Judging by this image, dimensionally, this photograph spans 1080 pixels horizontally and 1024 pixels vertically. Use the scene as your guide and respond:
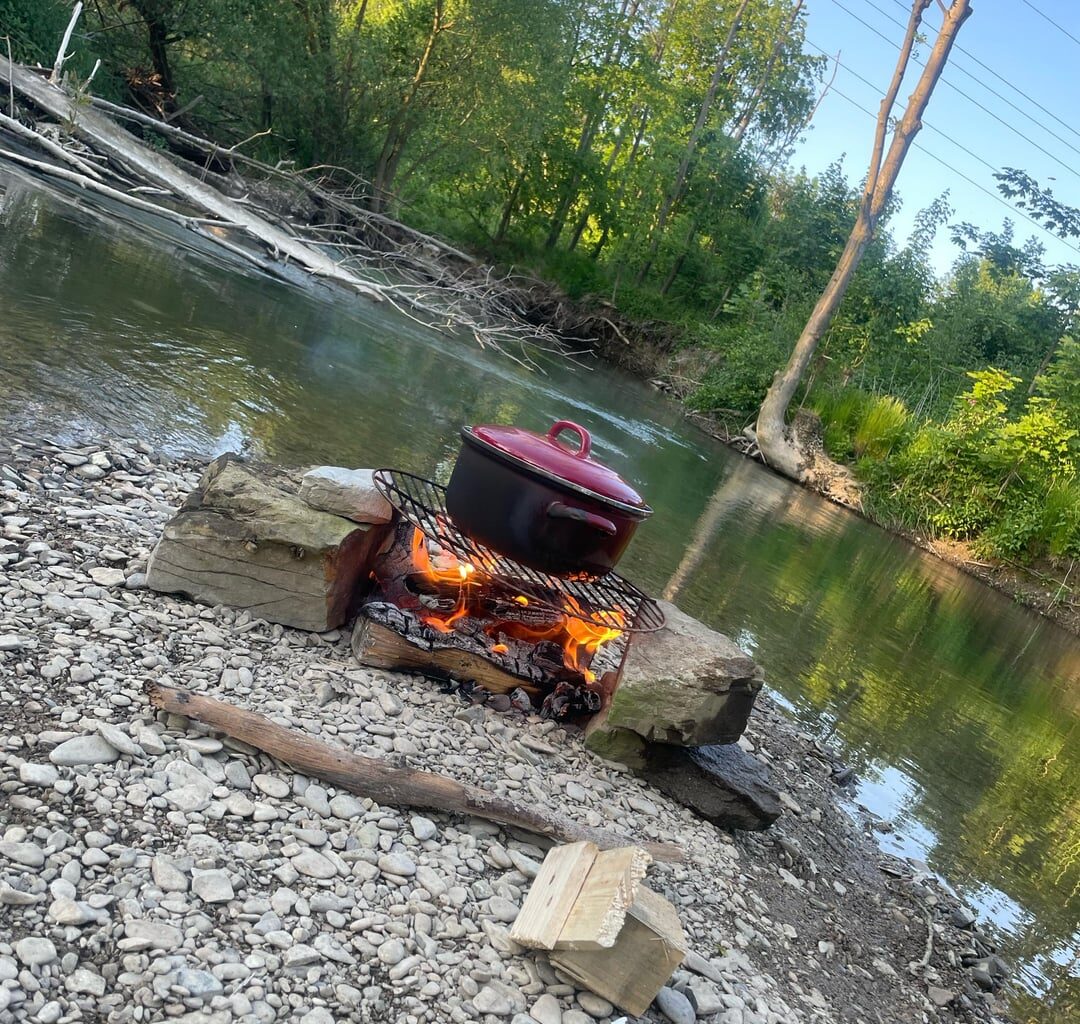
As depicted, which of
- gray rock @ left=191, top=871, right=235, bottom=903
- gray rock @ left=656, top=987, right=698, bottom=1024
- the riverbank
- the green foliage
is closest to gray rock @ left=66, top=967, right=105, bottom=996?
the riverbank

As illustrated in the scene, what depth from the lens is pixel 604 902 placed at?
2.03m

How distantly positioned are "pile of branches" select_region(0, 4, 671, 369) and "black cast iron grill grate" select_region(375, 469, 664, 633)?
587 cm

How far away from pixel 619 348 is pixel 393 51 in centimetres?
840

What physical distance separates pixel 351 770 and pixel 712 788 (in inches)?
56.4

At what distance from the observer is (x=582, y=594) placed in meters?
3.59

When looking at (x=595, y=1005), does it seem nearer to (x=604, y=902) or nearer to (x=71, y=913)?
(x=604, y=902)

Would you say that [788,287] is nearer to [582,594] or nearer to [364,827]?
A: [582,594]

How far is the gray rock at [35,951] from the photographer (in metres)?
1.62

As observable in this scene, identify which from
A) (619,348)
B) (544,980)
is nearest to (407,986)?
(544,980)

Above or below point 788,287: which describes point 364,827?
below

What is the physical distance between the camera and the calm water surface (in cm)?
469

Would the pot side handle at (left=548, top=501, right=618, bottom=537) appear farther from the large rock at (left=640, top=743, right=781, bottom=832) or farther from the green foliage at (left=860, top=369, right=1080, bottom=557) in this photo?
the green foliage at (left=860, top=369, right=1080, bottom=557)

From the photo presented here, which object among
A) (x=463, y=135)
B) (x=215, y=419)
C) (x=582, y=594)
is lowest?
(x=215, y=419)

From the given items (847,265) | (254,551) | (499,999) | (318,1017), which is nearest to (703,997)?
(499,999)
